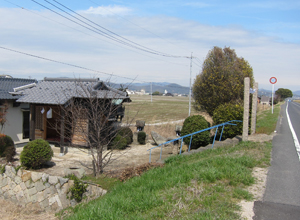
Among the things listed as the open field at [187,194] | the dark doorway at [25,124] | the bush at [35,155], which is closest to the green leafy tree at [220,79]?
the open field at [187,194]

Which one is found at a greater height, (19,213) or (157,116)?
(157,116)

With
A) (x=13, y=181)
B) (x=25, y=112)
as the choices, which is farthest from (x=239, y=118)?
(x=25, y=112)

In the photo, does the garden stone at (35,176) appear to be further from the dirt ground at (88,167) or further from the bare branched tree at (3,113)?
the bare branched tree at (3,113)

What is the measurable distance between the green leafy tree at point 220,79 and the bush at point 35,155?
9.96m

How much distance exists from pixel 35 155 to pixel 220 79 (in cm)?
1108

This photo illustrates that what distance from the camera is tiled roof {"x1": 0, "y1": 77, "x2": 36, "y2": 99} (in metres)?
16.3

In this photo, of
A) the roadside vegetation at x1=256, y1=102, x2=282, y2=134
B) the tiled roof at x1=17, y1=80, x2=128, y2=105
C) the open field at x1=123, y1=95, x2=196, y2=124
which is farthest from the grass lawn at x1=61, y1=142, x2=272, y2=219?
the open field at x1=123, y1=95, x2=196, y2=124

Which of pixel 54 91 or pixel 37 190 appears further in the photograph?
pixel 54 91

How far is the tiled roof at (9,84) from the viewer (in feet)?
53.3

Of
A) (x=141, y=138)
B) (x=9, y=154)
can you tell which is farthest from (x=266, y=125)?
(x=9, y=154)

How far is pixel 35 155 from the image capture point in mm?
10898

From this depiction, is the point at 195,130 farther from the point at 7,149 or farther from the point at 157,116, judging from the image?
the point at 157,116

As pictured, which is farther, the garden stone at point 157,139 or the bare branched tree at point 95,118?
the garden stone at point 157,139

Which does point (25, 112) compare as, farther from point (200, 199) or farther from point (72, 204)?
point (200, 199)
